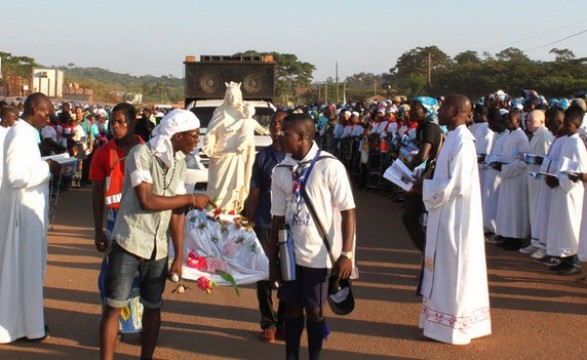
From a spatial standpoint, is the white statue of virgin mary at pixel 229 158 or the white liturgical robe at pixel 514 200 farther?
the white liturgical robe at pixel 514 200

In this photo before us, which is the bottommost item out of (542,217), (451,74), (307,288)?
(307,288)

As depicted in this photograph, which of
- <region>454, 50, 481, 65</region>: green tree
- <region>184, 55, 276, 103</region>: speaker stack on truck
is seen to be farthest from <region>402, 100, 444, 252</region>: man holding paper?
<region>454, 50, 481, 65</region>: green tree

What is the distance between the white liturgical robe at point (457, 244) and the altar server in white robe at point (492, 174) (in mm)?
4991

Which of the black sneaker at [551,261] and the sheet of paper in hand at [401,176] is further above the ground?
the sheet of paper in hand at [401,176]

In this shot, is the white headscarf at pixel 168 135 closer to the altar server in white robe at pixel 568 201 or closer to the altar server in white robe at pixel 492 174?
the altar server in white robe at pixel 568 201

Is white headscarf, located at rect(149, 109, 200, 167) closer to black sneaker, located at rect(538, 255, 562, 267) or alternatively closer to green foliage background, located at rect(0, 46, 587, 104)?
black sneaker, located at rect(538, 255, 562, 267)

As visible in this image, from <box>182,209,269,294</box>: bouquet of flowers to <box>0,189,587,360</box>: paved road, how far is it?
37 centimetres

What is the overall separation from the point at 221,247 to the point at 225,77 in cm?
1133

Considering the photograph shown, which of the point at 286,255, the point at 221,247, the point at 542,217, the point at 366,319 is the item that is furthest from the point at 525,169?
the point at 286,255

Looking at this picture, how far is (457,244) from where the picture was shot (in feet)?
21.2

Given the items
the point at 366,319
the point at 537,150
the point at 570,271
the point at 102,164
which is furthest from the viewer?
the point at 537,150

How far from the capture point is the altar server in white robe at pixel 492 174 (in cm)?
1132

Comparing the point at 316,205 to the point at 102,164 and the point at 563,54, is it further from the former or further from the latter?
the point at 563,54

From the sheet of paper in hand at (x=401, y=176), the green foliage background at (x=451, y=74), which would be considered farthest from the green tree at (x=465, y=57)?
the sheet of paper in hand at (x=401, y=176)
